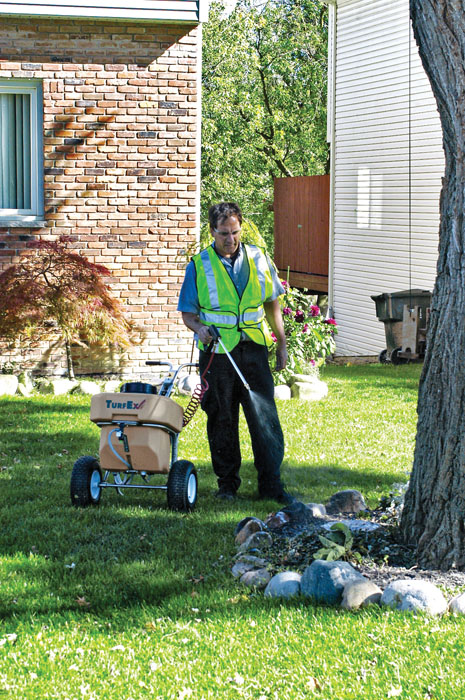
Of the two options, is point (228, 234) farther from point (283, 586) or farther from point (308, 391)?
point (308, 391)

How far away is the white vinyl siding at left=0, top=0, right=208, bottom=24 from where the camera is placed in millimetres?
10359

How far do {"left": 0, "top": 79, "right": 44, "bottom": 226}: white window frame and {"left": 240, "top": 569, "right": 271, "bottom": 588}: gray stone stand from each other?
23.3ft

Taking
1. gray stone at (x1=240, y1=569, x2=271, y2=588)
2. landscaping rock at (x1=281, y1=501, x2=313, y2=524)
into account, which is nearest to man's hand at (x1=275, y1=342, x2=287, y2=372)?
landscaping rock at (x1=281, y1=501, x2=313, y2=524)

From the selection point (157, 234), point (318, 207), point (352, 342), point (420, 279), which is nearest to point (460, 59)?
point (157, 234)

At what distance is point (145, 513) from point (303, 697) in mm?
2583

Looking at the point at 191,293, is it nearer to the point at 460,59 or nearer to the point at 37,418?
the point at 460,59

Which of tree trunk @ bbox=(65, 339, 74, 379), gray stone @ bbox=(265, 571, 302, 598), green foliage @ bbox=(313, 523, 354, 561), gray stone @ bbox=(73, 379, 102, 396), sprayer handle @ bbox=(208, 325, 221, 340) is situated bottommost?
gray stone @ bbox=(265, 571, 302, 598)

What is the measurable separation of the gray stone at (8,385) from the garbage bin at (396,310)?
6773 mm

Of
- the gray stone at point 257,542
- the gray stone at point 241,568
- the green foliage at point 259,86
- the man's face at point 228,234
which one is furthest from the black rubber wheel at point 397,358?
the green foliage at point 259,86

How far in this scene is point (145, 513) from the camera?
5.89 metres

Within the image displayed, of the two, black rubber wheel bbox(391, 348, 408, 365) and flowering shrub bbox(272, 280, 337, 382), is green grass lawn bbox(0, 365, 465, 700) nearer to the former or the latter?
flowering shrub bbox(272, 280, 337, 382)

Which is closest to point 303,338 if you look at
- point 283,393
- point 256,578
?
point 283,393

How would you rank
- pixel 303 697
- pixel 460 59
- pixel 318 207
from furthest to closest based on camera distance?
pixel 318 207, pixel 460 59, pixel 303 697

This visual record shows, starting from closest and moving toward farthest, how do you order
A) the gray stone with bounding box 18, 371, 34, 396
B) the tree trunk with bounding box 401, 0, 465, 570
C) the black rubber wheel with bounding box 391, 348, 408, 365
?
the tree trunk with bounding box 401, 0, 465, 570, the gray stone with bounding box 18, 371, 34, 396, the black rubber wheel with bounding box 391, 348, 408, 365
